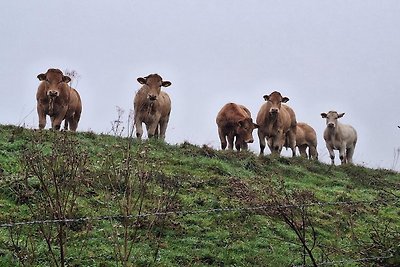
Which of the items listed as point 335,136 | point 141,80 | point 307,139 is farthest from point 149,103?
point 307,139

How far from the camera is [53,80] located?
18594mm

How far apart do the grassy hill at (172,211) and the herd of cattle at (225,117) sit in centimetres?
259

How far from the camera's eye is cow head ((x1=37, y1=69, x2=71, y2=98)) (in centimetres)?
1811

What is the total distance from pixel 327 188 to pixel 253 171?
6.14 feet

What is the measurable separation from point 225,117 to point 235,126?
0.52 meters

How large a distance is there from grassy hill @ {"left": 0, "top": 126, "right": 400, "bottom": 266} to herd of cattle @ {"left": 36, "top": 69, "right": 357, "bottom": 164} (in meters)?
2.59

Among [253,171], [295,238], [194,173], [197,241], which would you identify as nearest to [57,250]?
[197,241]

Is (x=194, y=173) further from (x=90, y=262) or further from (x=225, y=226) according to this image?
(x=90, y=262)

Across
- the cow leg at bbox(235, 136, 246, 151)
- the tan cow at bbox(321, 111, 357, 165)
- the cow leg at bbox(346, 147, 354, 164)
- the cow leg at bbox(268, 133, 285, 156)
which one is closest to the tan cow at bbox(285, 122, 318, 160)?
the cow leg at bbox(346, 147, 354, 164)

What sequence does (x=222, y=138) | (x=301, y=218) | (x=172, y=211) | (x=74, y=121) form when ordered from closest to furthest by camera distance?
(x=172, y=211), (x=301, y=218), (x=74, y=121), (x=222, y=138)

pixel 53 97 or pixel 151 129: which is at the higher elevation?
pixel 53 97

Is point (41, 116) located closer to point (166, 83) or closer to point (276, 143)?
point (166, 83)

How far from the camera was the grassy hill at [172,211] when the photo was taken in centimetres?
721

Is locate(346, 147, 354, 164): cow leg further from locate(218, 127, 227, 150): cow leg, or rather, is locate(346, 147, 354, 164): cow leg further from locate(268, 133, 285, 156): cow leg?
locate(218, 127, 227, 150): cow leg
